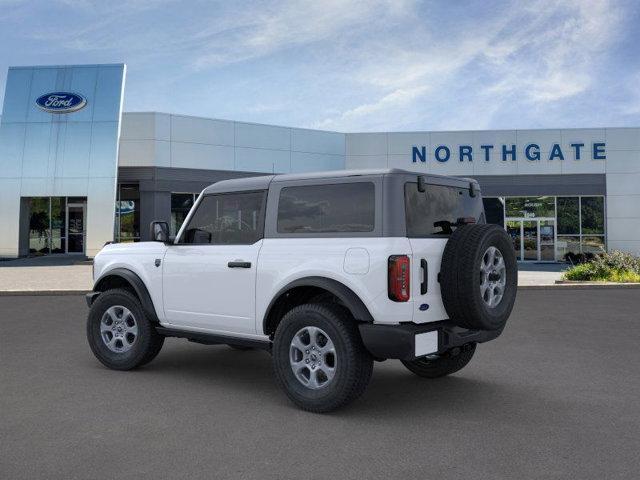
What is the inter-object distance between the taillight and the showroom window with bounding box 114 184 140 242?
26473 mm

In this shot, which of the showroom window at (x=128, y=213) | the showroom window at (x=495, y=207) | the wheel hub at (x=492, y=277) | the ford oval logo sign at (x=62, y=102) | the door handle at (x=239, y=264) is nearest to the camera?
the wheel hub at (x=492, y=277)

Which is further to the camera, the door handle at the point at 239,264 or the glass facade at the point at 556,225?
the glass facade at the point at 556,225

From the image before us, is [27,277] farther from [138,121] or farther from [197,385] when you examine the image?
[197,385]

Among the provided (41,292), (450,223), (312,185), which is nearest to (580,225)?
(41,292)

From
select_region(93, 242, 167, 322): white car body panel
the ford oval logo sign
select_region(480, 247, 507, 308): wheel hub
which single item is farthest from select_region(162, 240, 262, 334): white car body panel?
the ford oval logo sign

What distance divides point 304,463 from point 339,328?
3.96 feet

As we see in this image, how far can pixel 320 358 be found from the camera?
16.5 feet

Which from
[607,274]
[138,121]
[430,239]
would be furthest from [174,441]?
[138,121]

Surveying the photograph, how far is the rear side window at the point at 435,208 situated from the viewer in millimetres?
5066

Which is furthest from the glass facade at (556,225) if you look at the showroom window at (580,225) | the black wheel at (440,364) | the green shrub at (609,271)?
the black wheel at (440,364)

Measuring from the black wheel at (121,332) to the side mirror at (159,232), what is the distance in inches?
32.6

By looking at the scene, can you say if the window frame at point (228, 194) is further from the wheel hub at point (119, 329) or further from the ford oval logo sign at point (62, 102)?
the ford oval logo sign at point (62, 102)

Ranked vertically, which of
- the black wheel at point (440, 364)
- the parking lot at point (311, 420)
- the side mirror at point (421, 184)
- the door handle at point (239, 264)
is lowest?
the parking lot at point (311, 420)

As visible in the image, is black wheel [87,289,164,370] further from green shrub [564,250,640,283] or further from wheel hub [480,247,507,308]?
green shrub [564,250,640,283]
